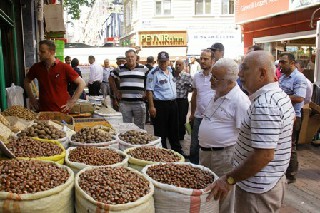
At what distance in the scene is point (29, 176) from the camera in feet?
8.50

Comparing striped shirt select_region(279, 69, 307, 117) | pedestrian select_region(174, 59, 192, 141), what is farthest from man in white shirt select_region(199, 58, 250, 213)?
pedestrian select_region(174, 59, 192, 141)

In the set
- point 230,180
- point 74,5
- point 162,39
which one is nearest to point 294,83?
point 230,180

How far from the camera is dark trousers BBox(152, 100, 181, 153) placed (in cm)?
706

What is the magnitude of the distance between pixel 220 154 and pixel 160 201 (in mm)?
1189

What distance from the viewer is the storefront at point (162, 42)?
2900 cm

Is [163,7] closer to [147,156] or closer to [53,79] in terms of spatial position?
[53,79]

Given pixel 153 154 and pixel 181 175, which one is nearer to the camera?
pixel 181 175

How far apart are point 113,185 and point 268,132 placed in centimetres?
120

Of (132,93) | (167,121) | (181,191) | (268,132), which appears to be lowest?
(167,121)

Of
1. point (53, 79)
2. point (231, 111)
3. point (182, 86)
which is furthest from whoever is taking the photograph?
point (182, 86)

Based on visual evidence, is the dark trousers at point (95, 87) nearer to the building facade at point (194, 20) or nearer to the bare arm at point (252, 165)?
the bare arm at point (252, 165)

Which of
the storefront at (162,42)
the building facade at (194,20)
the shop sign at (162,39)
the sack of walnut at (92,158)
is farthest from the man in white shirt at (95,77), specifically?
the building facade at (194,20)

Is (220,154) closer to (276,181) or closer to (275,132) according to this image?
(276,181)

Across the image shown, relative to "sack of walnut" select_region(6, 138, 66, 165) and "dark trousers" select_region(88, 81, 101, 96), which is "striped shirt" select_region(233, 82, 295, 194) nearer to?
"sack of walnut" select_region(6, 138, 66, 165)
